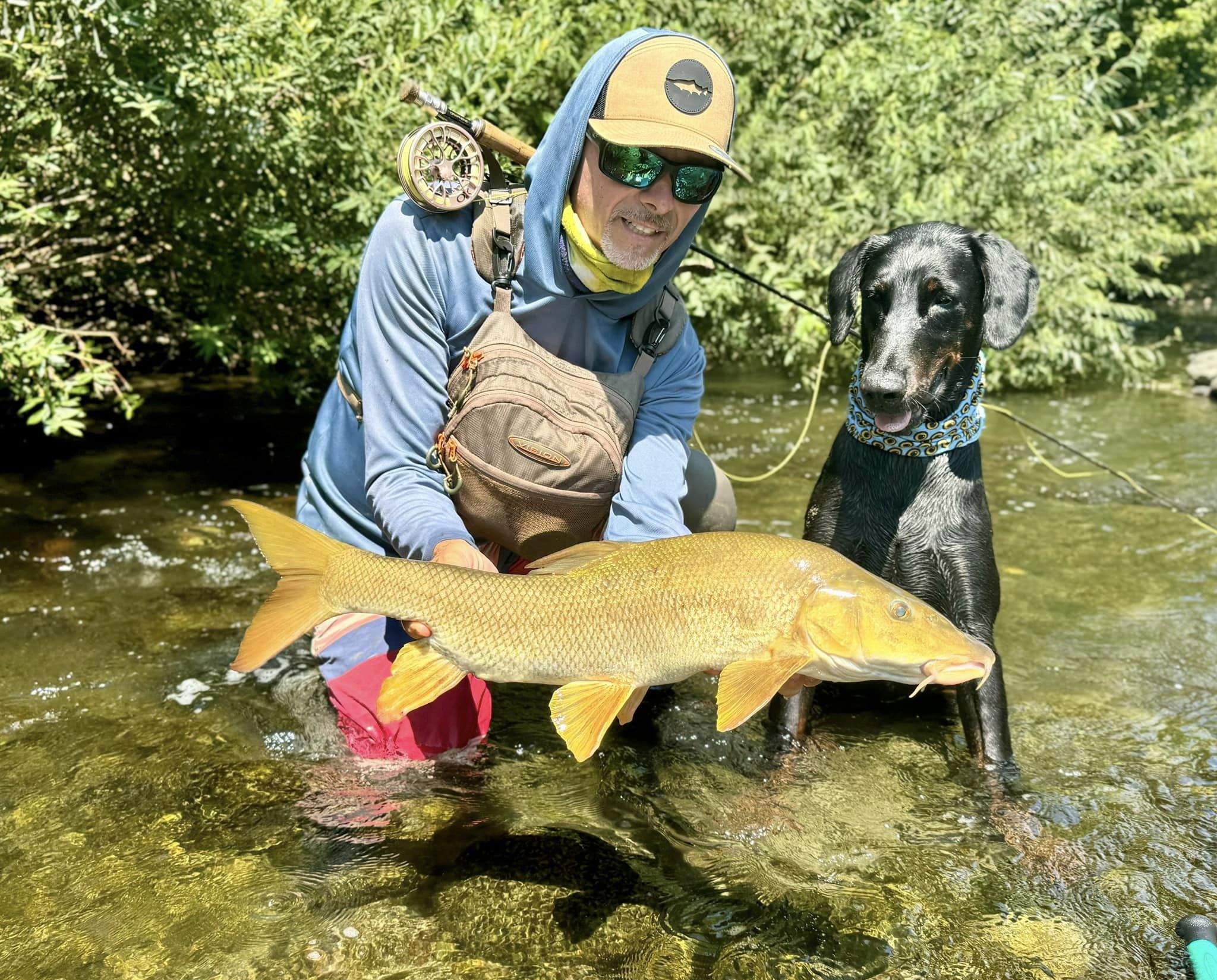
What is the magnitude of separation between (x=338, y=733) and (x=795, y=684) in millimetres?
1775

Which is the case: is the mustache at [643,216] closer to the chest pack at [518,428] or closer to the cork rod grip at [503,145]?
the chest pack at [518,428]

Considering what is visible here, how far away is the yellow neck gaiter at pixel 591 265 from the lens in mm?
3613

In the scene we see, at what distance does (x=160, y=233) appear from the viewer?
24.3 feet

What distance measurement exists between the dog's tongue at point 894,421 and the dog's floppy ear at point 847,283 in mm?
492

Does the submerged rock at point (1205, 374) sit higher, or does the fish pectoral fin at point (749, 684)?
the fish pectoral fin at point (749, 684)

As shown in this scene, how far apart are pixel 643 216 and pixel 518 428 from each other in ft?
2.54

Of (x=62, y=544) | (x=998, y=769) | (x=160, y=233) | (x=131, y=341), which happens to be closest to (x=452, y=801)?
(x=998, y=769)

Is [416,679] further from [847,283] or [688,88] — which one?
[847,283]

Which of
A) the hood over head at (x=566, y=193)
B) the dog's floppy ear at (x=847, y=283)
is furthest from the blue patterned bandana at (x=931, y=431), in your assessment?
the hood over head at (x=566, y=193)

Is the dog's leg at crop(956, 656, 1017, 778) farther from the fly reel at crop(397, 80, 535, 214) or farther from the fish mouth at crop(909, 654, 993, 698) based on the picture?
the fly reel at crop(397, 80, 535, 214)

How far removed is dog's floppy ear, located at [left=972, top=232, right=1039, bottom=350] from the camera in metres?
4.04

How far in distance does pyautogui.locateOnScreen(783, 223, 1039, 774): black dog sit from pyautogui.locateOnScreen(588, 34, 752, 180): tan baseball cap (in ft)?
2.84

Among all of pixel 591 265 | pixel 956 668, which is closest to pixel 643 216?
pixel 591 265

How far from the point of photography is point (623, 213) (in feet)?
11.7
